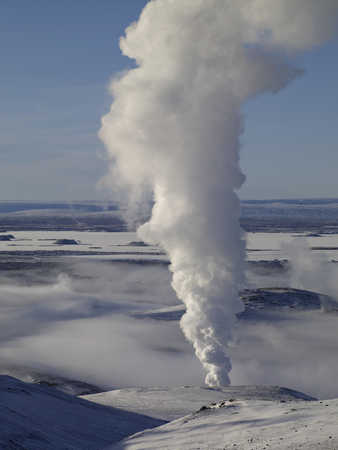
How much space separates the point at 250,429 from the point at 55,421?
13217mm

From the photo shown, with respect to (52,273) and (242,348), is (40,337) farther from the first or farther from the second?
(52,273)

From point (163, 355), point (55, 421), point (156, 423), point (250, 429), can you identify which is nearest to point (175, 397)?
point (156, 423)

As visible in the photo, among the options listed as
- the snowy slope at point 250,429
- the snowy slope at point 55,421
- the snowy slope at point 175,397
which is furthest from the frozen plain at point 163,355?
the snowy slope at point 55,421

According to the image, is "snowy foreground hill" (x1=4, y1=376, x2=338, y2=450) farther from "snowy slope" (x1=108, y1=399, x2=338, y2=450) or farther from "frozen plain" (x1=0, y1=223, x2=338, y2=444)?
"frozen plain" (x1=0, y1=223, x2=338, y2=444)

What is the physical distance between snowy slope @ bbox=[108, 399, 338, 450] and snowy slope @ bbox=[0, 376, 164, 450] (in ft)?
10.2

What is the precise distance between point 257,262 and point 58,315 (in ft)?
305

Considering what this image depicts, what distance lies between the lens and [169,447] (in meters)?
30.8

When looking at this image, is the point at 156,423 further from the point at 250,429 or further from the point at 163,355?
the point at 163,355

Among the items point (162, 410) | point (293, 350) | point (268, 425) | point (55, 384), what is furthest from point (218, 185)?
point (293, 350)

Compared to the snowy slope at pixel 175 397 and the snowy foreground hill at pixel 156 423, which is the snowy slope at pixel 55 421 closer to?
the snowy foreground hill at pixel 156 423

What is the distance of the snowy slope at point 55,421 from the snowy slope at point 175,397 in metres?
3.00

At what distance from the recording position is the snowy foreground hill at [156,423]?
1161 inches

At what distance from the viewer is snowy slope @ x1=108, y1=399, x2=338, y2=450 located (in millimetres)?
28031

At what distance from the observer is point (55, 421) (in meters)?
38.2
